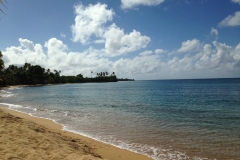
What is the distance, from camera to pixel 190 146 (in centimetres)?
964

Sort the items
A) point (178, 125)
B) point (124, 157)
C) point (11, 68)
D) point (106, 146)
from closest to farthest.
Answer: point (124, 157) → point (106, 146) → point (178, 125) → point (11, 68)

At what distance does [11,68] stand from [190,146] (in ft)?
446

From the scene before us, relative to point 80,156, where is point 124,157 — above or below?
below

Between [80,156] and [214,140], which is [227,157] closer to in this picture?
[214,140]

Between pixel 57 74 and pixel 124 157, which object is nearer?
pixel 124 157

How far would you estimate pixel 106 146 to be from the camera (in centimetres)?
934

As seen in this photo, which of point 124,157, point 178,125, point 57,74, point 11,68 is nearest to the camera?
point 124,157

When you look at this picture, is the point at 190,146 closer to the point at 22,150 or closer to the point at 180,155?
the point at 180,155

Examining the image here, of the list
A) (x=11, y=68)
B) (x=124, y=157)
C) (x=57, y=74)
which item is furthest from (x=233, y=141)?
(x=57, y=74)

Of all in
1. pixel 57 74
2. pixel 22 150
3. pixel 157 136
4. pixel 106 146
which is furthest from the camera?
pixel 57 74

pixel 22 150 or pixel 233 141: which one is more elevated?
pixel 22 150

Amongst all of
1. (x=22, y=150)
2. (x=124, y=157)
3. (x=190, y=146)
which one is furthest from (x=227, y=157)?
(x=22, y=150)

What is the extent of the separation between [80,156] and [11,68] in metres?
135

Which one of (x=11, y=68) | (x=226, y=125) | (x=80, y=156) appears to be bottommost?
(x=226, y=125)
